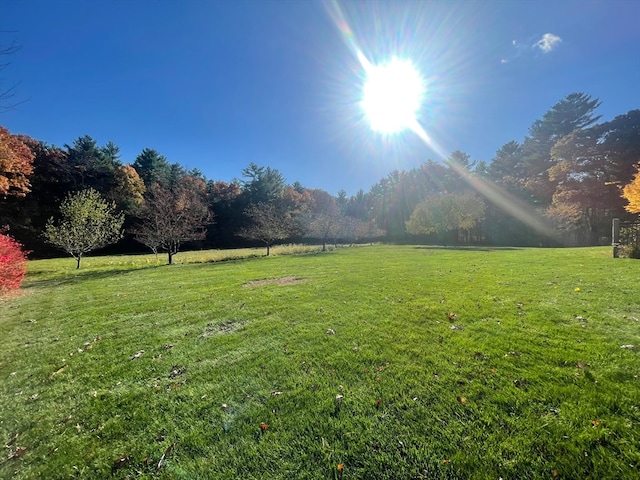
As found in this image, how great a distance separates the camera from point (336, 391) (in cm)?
348

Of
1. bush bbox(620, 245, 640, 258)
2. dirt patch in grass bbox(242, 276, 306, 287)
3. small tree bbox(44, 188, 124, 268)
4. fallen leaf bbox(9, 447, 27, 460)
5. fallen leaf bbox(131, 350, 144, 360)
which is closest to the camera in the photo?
fallen leaf bbox(9, 447, 27, 460)

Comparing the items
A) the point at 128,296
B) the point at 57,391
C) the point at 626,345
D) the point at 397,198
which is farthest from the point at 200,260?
the point at 397,198

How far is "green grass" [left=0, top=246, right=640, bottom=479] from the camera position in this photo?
2.50m

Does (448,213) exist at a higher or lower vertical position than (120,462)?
higher

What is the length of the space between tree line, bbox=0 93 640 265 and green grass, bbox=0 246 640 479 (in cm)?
1452

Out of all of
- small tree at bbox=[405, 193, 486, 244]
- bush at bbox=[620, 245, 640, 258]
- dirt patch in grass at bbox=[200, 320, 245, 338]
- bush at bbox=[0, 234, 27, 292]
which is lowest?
dirt patch in grass at bbox=[200, 320, 245, 338]

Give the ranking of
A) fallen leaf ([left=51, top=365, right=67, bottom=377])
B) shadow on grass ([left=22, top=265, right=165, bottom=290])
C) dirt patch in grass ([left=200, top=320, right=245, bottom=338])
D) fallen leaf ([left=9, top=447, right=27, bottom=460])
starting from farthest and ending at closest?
shadow on grass ([left=22, top=265, right=165, bottom=290]), dirt patch in grass ([left=200, top=320, right=245, bottom=338]), fallen leaf ([left=51, top=365, right=67, bottom=377]), fallen leaf ([left=9, top=447, right=27, bottom=460])

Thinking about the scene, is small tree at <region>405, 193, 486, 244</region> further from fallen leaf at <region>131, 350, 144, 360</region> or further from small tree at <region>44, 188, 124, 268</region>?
fallen leaf at <region>131, 350, 144, 360</region>

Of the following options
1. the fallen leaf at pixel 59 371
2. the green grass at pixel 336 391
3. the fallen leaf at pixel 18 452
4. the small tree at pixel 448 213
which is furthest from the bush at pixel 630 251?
the small tree at pixel 448 213

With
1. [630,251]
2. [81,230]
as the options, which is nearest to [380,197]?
[630,251]

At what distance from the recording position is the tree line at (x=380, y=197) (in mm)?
25703

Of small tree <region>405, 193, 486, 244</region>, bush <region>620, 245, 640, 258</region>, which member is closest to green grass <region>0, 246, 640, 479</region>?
bush <region>620, 245, 640, 258</region>

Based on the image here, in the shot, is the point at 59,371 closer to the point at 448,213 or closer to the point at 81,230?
the point at 81,230

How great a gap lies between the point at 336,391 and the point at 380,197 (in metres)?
59.0
